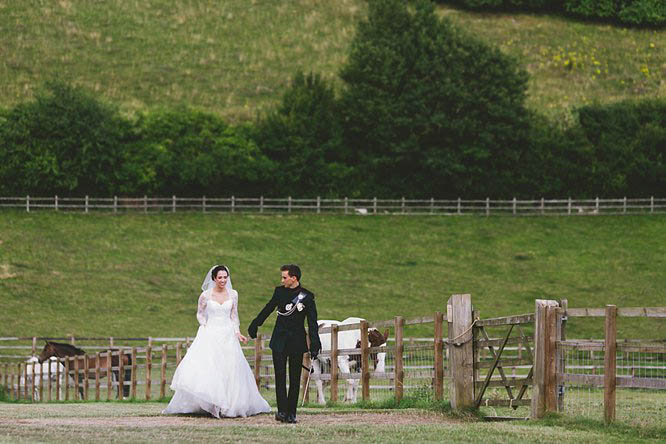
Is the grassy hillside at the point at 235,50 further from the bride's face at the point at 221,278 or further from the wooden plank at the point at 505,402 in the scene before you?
the wooden plank at the point at 505,402

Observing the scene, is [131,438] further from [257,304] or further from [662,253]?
[662,253]

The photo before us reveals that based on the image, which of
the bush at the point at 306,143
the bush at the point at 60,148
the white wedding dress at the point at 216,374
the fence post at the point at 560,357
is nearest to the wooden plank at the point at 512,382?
the fence post at the point at 560,357

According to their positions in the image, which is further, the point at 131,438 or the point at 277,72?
the point at 277,72

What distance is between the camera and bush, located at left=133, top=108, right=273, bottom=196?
212 ft

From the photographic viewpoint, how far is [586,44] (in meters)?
92.6

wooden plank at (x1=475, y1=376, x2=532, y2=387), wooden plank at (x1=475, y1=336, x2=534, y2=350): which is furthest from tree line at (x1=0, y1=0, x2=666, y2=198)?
wooden plank at (x1=475, y1=376, x2=532, y2=387)

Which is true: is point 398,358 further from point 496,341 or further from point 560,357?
point 560,357

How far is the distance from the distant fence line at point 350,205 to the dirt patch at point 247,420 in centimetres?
4523

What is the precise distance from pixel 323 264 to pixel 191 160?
1520 cm

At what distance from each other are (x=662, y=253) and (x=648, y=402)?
36468mm

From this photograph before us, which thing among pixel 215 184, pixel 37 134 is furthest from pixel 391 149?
pixel 37 134

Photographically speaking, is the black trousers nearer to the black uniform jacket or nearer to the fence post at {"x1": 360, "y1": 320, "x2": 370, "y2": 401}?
the black uniform jacket

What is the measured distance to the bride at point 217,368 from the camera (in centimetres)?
1636

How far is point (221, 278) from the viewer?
16719 millimetres
